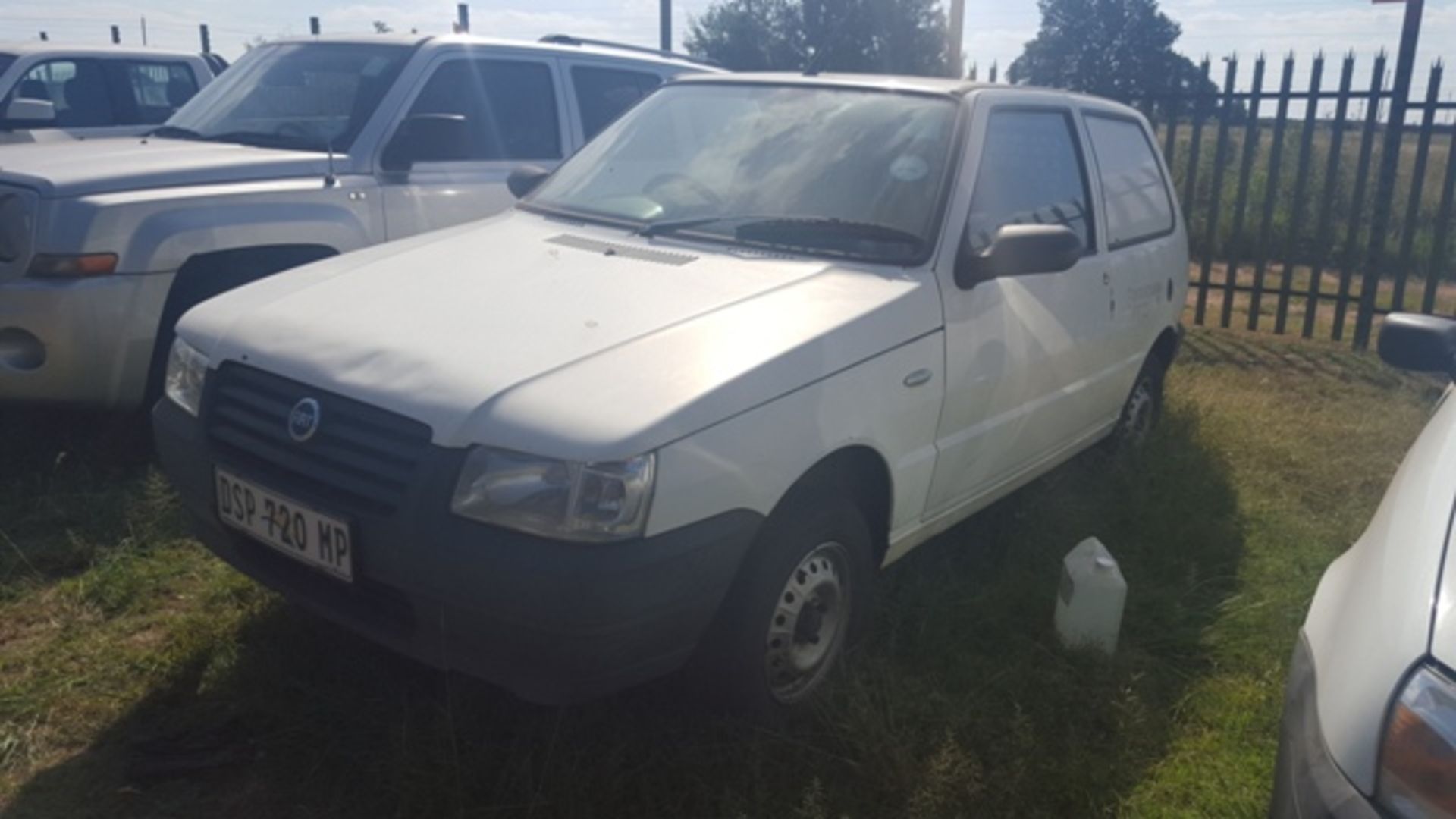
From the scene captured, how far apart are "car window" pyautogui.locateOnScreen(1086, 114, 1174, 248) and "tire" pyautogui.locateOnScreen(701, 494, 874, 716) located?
2.07m

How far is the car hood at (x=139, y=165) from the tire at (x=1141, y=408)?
363cm

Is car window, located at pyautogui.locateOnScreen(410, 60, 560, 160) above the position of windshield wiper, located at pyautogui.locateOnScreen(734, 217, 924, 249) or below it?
above

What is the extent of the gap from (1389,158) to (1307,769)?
744 centimetres

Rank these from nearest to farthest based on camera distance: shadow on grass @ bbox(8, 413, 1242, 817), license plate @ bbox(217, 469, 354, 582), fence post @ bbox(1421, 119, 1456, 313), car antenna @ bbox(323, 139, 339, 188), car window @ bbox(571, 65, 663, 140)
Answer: license plate @ bbox(217, 469, 354, 582) < shadow on grass @ bbox(8, 413, 1242, 817) < car antenna @ bbox(323, 139, 339, 188) < car window @ bbox(571, 65, 663, 140) < fence post @ bbox(1421, 119, 1456, 313)

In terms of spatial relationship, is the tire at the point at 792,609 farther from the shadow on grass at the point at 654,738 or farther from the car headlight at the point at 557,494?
the car headlight at the point at 557,494

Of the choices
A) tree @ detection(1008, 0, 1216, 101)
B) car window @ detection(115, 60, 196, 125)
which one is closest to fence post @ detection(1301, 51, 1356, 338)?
car window @ detection(115, 60, 196, 125)

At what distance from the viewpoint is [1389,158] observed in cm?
788

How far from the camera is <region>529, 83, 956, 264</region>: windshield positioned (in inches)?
133

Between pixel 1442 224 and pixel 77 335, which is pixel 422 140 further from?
pixel 1442 224

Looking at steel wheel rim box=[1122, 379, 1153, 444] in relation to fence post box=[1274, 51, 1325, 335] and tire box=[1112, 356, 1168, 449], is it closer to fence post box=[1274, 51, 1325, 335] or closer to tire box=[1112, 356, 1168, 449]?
tire box=[1112, 356, 1168, 449]

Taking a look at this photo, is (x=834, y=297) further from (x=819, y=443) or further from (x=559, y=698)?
(x=559, y=698)

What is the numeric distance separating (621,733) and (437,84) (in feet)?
11.6

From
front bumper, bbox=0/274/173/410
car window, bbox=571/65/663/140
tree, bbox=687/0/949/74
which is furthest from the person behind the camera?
tree, bbox=687/0/949/74

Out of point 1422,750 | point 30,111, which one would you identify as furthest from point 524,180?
point 30,111
